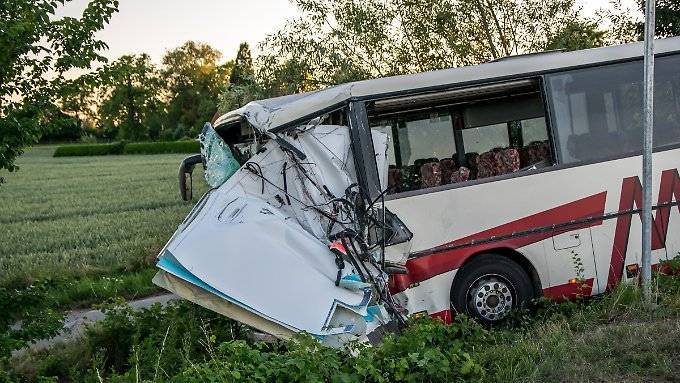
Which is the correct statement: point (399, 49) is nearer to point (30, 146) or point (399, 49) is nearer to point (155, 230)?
point (155, 230)

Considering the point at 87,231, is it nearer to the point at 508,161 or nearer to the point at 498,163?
the point at 498,163

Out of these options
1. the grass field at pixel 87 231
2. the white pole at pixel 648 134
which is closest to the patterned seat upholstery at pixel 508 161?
the white pole at pixel 648 134

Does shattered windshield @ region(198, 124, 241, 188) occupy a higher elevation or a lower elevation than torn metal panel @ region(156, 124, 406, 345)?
higher

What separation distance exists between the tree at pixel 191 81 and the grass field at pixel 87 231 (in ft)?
192

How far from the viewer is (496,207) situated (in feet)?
26.2

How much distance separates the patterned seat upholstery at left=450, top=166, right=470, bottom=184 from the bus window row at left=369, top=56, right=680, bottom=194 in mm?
10

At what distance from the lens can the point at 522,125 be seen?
931 cm

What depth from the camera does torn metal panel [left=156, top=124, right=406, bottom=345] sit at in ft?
21.8

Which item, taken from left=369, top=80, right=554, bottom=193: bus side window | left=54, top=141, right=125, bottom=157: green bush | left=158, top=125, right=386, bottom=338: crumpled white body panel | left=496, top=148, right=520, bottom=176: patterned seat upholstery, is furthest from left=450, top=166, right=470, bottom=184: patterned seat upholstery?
left=54, top=141, right=125, bottom=157: green bush

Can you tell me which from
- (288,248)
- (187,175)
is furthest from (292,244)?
(187,175)

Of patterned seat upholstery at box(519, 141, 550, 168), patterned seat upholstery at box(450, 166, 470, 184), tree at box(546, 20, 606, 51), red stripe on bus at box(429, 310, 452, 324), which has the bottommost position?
red stripe on bus at box(429, 310, 452, 324)

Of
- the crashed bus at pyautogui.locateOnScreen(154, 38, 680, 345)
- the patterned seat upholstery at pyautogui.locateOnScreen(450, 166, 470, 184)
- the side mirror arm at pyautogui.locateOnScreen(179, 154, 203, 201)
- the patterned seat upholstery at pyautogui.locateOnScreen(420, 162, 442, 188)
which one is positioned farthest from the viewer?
the side mirror arm at pyautogui.locateOnScreen(179, 154, 203, 201)

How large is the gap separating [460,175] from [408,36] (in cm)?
838

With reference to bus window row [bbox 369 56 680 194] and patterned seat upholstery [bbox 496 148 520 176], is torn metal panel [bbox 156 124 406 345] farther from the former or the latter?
patterned seat upholstery [bbox 496 148 520 176]
